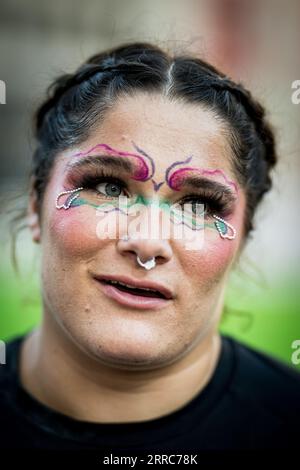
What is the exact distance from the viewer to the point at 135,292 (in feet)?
4.38

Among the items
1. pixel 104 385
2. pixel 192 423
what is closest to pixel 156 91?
pixel 104 385

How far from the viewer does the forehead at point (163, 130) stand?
1.36 metres

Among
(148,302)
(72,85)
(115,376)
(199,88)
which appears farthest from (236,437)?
(72,85)

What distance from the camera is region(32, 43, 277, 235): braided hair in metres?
1.44

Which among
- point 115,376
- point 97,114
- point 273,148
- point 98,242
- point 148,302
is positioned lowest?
point 115,376

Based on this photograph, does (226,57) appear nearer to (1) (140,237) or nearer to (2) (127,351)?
(1) (140,237)

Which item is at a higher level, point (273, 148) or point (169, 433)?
point (273, 148)

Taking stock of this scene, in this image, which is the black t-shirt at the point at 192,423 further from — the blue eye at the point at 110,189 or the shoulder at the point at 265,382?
the blue eye at the point at 110,189

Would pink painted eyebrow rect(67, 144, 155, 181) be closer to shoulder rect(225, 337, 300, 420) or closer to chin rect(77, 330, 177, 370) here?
chin rect(77, 330, 177, 370)

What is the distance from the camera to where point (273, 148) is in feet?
5.64

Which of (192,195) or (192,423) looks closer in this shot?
(192,195)

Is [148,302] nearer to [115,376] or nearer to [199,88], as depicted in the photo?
[115,376]

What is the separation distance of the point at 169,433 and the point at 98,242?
1.99 feet

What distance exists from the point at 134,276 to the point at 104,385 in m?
0.40
